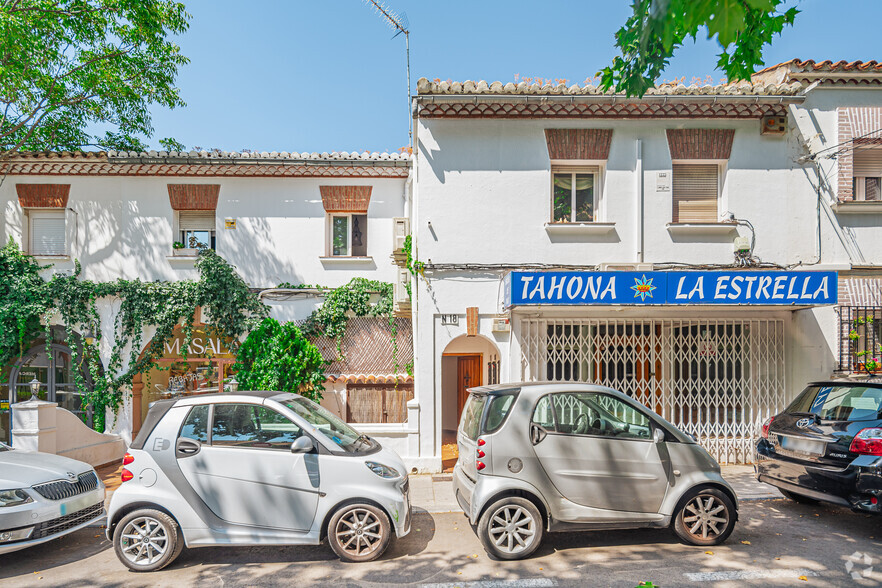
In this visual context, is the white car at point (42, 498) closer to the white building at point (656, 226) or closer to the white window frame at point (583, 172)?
the white building at point (656, 226)

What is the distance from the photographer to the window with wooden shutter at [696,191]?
870 cm

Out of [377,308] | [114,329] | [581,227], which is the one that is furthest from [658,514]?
[114,329]

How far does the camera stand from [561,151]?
841 centimetres

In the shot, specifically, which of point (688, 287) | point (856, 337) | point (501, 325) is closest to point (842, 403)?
point (688, 287)

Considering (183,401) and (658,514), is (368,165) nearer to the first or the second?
(183,401)

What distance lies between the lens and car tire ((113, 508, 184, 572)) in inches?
183

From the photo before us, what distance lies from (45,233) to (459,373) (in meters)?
9.79

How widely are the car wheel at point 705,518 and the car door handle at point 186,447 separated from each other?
4906 mm

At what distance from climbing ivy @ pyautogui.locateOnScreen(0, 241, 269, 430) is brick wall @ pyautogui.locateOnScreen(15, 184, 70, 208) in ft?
3.29

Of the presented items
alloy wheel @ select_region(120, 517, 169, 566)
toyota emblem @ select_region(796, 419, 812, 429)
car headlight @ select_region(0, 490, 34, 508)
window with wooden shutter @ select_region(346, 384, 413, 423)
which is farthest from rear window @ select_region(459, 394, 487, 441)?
car headlight @ select_region(0, 490, 34, 508)

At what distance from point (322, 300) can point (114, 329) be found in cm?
434

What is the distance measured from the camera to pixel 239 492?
186 inches

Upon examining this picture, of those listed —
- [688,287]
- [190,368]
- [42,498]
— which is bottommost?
[42,498]

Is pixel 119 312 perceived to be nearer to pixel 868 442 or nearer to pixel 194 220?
pixel 194 220
